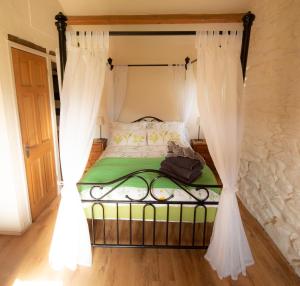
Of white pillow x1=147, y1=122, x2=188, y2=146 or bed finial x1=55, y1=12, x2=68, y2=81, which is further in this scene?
white pillow x1=147, y1=122, x2=188, y2=146

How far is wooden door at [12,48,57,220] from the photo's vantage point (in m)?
2.28

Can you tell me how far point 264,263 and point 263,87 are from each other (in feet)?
5.96

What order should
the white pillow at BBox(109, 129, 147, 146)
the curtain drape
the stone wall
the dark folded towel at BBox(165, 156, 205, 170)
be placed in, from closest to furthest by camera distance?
1. the stone wall
2. the dark folded towel at BBox(165, 156, 205, 170)
3. the white pillow at BBox(109, 129, 147, 146)
4. the curtain drape

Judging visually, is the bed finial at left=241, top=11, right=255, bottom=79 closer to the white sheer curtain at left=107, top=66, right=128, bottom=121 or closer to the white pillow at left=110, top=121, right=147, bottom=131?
the white pillow at left=110, top=121, right=147, bottom=131

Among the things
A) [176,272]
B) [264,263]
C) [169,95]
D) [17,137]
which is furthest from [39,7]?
[264,263]

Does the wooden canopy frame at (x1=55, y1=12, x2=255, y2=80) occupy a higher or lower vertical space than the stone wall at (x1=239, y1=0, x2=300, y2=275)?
higher

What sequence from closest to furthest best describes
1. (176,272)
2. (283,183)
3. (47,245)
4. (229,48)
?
(229,48), (176,272), (283,183), (47,245)

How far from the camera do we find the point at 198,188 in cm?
192

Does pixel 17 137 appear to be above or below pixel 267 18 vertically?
below

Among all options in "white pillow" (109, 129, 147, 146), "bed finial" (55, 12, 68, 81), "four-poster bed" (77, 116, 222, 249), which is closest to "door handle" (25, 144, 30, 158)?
"four-poster bed" (77, 116, 222, 249)

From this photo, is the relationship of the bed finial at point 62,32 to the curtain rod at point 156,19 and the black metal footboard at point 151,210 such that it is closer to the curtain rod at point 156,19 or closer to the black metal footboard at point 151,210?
the curtain rod at point 156,19

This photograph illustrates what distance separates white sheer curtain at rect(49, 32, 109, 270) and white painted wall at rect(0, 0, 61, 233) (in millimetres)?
750

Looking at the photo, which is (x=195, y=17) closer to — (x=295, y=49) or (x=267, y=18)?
(x=295, y=49)

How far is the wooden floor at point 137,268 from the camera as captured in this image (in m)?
1.77
